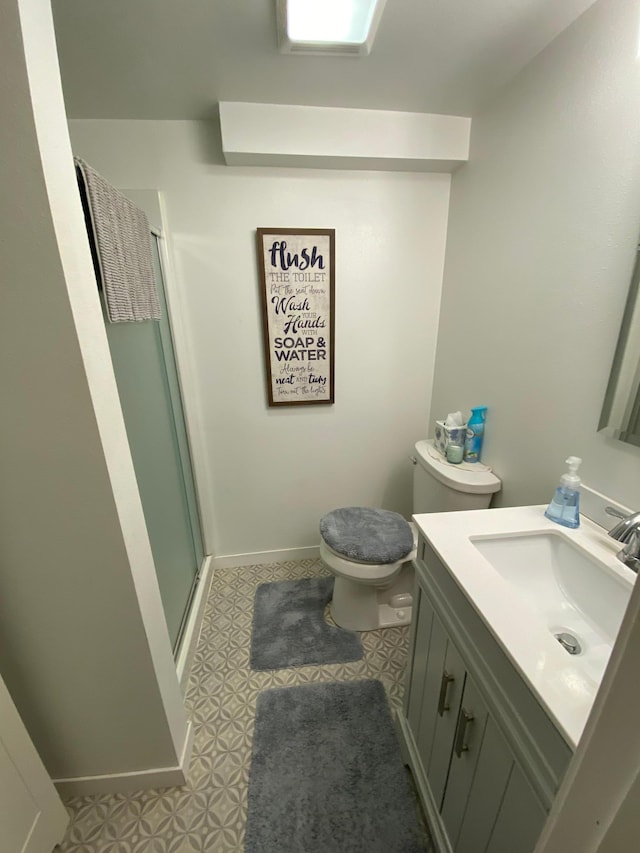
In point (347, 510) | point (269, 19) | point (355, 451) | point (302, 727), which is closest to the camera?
point (269, 19)

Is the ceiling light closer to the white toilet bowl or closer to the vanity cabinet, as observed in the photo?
the vanity cabinet

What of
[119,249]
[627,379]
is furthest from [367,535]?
[119,249]

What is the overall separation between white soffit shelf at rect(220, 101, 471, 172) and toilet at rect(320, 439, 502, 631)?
1.21 metres

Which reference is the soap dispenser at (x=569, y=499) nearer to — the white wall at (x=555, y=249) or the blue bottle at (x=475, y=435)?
the white wall at (x=555, y=249)

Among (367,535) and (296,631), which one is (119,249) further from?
(296,631)

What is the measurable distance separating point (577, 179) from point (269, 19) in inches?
36.6

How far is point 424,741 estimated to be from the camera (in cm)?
97

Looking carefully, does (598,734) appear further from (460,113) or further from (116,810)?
(460,113)

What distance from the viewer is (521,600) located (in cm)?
69

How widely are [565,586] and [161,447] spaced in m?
1.35

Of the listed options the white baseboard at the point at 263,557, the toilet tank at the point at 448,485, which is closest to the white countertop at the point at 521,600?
the toilet tank at the point at 448,485

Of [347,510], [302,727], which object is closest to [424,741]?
[302,727]

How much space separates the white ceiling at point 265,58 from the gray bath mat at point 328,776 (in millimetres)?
2130

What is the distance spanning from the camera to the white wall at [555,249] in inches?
32.9
